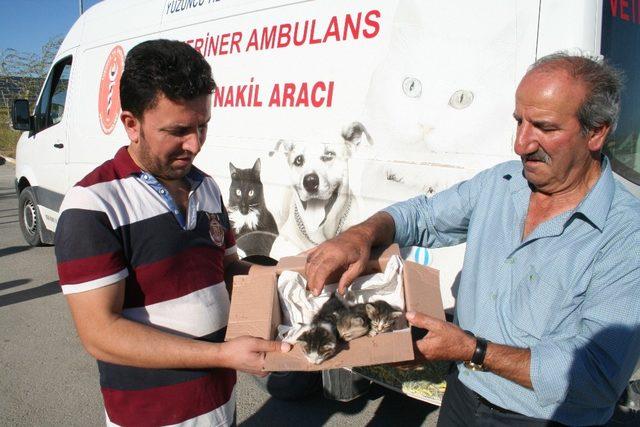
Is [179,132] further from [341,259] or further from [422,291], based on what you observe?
[422,291]

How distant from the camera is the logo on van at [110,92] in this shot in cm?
495

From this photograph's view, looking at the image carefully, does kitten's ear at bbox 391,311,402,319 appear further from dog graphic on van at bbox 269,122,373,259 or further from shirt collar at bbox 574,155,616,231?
dog graphic on van at bbox 269,122,373,259

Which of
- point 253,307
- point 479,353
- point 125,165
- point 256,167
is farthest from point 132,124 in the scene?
point 256,167

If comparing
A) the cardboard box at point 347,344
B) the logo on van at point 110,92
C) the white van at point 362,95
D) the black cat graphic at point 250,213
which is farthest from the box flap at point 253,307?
the logo on van at point 110,92

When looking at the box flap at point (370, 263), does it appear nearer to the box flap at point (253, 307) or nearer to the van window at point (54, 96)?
the box flap at point (253, 307)

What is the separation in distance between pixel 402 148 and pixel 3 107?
22.5 m

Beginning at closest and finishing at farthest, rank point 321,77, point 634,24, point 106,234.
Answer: point 106,234
point 634,24
point 321,77

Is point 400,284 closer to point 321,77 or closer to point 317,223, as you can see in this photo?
point 317,223

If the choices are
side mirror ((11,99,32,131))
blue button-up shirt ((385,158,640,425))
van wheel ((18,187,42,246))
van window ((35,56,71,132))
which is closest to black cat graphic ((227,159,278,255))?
blue button-up shirt ((385,158,640,425))

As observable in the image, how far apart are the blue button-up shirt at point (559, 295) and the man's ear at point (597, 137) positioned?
0.10 m

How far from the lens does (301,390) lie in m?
3.50

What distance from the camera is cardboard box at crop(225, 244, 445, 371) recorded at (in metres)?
1.40

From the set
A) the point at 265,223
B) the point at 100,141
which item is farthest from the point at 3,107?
the point at 265,223

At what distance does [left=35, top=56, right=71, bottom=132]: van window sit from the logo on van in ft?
3.23
